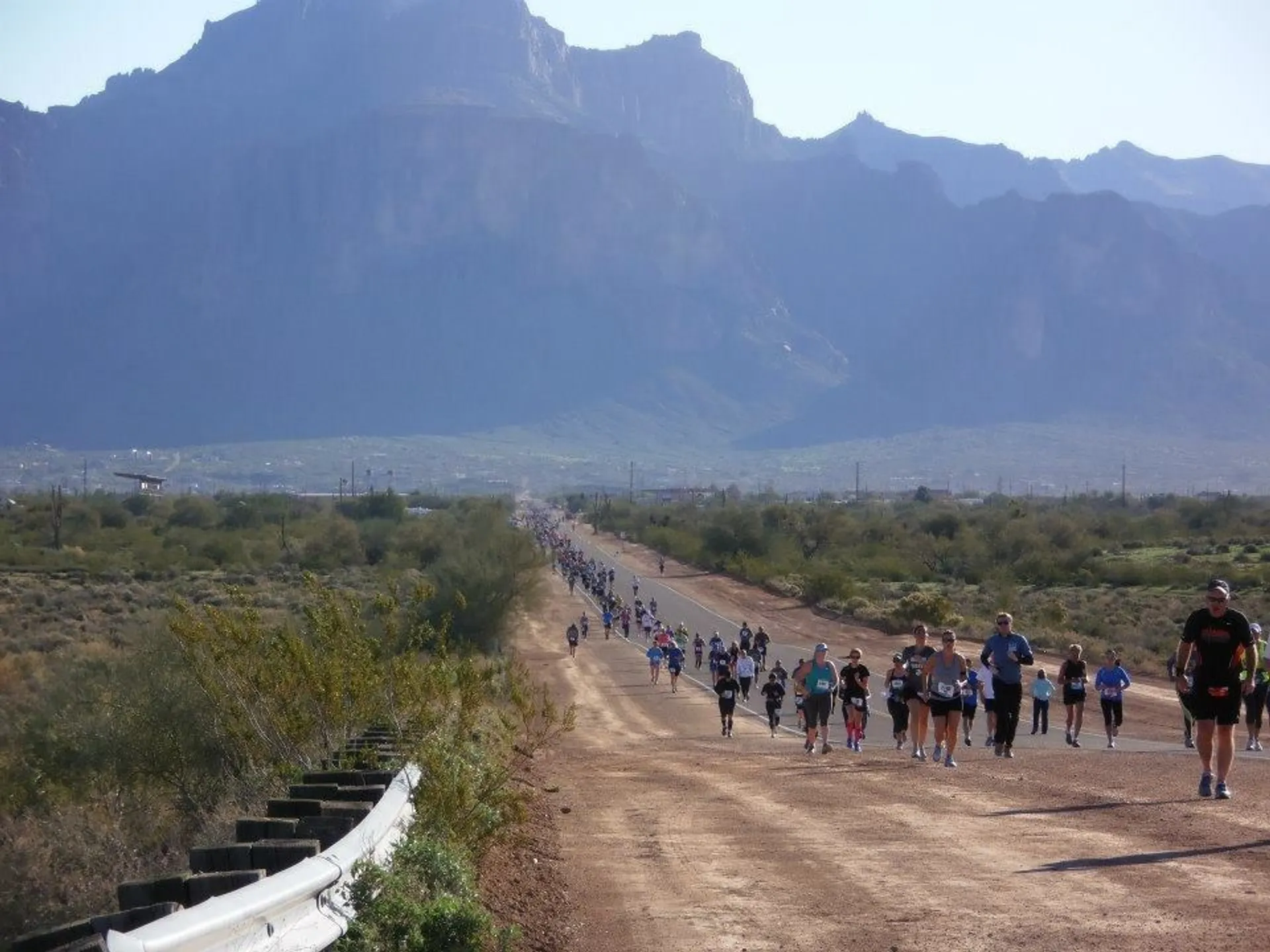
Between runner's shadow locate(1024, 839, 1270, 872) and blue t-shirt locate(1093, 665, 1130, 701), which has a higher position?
runner's shadow locate(1024, 839, 1270, 872)

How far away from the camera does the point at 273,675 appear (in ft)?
32.8

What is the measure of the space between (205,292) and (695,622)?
151 meters

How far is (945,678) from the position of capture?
1680 centimetres

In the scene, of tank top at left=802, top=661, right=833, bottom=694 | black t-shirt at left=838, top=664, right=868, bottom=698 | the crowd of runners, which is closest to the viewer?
the crowd of runners

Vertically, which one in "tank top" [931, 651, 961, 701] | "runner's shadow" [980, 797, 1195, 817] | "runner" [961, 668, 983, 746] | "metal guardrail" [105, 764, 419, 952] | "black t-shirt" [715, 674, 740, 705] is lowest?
"black t-shirt" [715, 674, 740, 705]

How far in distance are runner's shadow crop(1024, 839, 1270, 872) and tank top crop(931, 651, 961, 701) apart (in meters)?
6.64

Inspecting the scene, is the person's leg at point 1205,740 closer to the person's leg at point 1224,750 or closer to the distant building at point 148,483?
the person's leg at point 1224,750

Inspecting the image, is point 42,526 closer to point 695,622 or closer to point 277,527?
point 277,527

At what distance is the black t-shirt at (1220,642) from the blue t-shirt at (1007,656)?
4.91 m

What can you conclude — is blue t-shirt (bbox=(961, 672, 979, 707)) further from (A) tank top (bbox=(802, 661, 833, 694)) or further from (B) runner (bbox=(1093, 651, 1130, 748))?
(B) runner (bbox=(1093, 651, 1130, 748))

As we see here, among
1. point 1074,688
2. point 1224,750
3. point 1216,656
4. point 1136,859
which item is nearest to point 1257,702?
point 1074,688

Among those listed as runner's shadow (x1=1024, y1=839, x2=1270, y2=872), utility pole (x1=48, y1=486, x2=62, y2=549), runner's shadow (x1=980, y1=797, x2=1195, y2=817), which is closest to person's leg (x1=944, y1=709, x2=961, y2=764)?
runner's shadow (x1=980, y1=797, x2=1195, y2=817)

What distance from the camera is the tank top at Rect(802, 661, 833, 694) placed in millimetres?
20594

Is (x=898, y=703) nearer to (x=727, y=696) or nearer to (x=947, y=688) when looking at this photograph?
(x=947, y=688)
